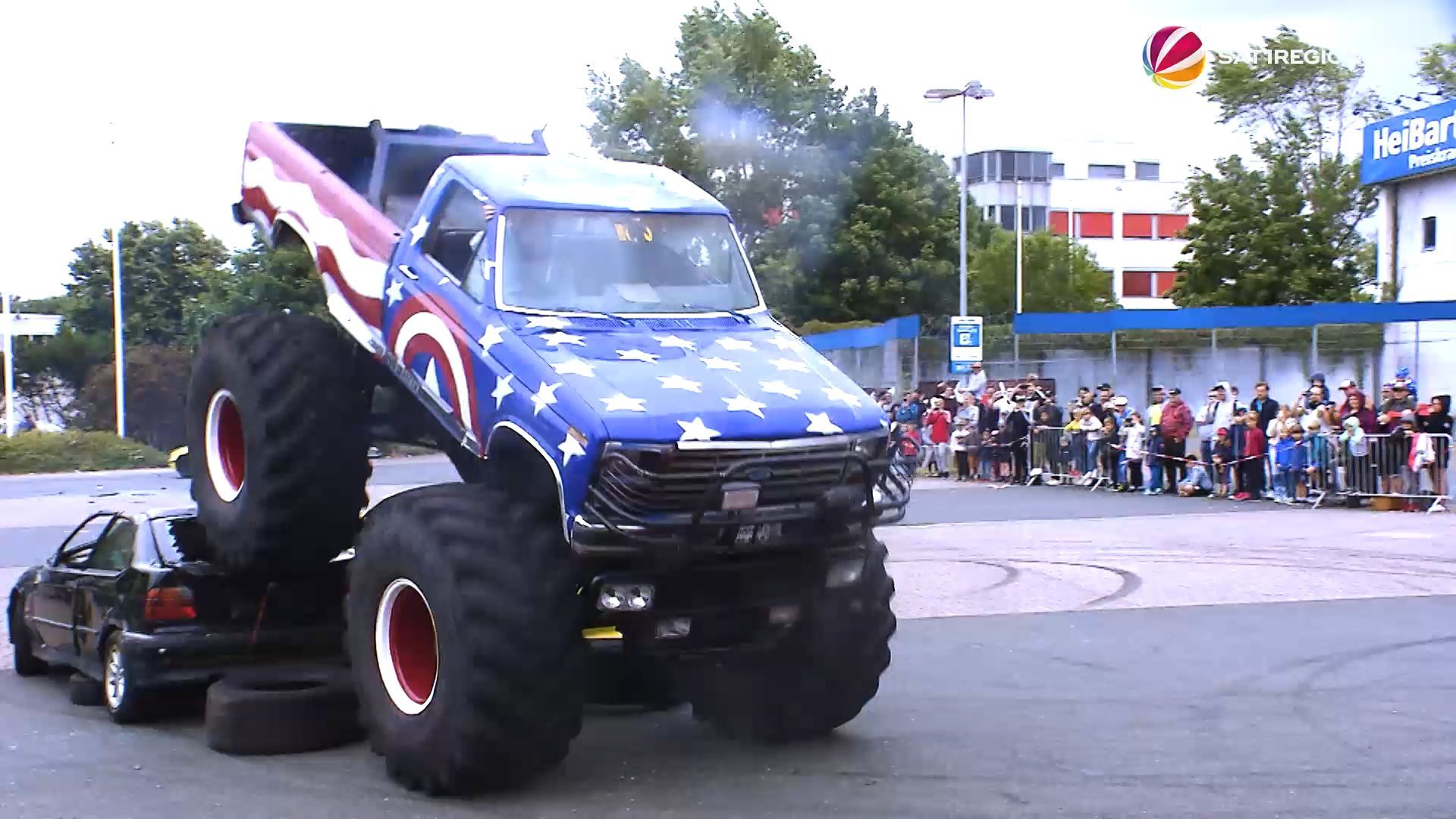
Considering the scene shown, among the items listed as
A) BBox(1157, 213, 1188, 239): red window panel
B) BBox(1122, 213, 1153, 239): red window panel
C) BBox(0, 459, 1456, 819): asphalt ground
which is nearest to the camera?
BBox(0, 459, 1456, 819): asphalt ground

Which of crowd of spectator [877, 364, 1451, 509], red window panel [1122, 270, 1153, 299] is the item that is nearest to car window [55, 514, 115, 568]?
crowd of spectator [877, 364, 1451, 509]

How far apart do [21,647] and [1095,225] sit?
86628mm

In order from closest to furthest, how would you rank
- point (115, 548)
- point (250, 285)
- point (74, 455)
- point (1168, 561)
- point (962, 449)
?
1. point (115, 548)
2. point (1168, 561)
3. point (962, 449)
4. point (250, 285)
5. point (74, 455)

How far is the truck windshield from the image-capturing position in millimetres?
8492

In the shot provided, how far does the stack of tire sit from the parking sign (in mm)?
23818

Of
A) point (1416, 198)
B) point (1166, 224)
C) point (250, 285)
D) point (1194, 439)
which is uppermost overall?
point (1166, 224)

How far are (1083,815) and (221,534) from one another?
501 centimetres

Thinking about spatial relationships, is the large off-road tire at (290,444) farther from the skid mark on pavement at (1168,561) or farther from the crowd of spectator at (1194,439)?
the crowd of spectator at (1194,439)

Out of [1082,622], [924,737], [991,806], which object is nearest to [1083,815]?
[991,806]

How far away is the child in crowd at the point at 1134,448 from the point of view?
Answer: 1058 inches

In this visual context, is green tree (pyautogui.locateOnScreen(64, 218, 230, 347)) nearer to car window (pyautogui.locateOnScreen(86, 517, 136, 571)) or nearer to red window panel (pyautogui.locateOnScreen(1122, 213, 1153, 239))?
red window panel (pyautogui.locateOnScreen(1122, 213, 1153, 239))

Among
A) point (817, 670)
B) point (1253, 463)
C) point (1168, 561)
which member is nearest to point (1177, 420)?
point (1253, 463)

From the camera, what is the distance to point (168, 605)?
9.45 m

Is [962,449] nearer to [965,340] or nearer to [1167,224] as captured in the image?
[965,340]
